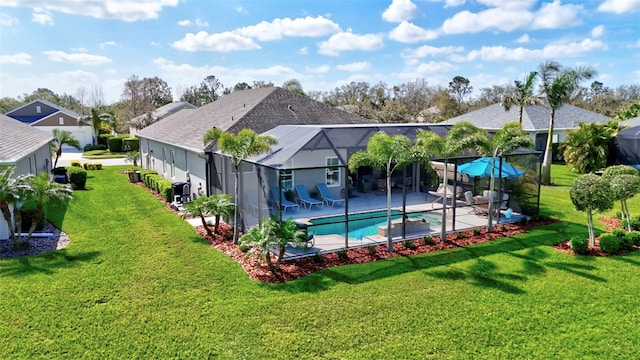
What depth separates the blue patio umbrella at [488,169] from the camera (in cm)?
1501

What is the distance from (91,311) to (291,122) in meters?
13.5

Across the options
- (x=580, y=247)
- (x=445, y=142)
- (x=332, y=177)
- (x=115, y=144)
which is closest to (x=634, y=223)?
(x=580, y=247)

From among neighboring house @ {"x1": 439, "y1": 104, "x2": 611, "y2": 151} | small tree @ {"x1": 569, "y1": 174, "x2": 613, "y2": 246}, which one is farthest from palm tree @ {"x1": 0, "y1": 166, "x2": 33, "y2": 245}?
neighboring house @ {"x1": 439, "y1": 104, "x2": 611, "y2": 151}

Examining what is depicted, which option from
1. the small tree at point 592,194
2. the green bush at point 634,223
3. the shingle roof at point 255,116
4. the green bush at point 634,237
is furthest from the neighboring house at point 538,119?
the small tree at point 592,194

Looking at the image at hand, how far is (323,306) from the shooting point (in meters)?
8.53

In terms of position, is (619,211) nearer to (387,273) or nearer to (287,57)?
(387,273)

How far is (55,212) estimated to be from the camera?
54.4 ft

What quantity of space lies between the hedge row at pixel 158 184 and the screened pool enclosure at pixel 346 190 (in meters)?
3.58

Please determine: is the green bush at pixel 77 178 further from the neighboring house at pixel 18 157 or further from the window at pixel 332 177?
the window at pixel 332 177

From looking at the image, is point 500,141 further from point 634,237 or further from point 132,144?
point 132,144

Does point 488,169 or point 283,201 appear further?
point 488,169

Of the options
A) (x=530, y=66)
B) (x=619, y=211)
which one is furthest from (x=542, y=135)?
(x=619, y=211)

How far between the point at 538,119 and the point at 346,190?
1143 inches

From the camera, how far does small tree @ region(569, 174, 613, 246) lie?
11.7 metres
